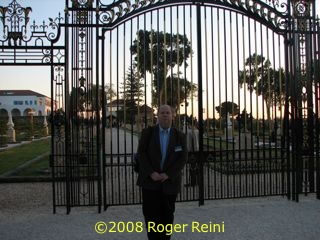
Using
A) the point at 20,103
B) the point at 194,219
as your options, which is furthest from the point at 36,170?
the point at 20,103

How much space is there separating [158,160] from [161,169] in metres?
0.11

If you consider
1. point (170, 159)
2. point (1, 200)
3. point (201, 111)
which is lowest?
point (1, 200)

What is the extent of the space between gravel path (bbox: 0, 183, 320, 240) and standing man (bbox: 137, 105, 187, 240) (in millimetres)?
981

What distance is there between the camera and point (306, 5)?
324 inches

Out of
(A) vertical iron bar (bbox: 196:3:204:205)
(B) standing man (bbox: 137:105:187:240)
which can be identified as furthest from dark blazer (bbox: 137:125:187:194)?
(A) vertical iron bar (bbox: 196:3:204:205)

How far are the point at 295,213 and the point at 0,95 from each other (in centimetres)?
9963

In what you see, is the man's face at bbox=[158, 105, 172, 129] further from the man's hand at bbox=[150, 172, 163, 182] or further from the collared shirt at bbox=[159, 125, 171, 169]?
the man's hand at bbox=[150, 172, 163, 182]

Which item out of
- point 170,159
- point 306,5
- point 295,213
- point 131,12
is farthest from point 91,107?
point 306,5

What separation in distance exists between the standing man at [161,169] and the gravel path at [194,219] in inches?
38.6

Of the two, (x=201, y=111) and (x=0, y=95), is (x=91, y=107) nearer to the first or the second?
(x=201, y=111)

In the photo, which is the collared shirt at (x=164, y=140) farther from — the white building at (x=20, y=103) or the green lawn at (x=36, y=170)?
the white building at (x=20, y=103)

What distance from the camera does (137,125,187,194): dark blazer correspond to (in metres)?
4.77

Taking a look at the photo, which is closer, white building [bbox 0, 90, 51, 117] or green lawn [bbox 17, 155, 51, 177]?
green lawn [bbox 17, 155, 51, 177]

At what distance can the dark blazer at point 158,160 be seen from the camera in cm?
477
